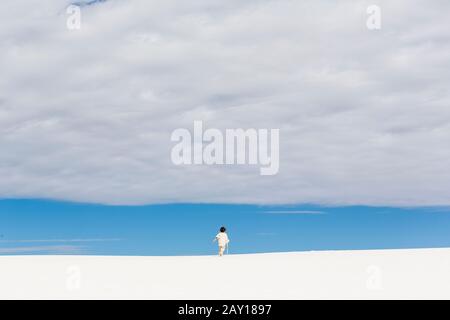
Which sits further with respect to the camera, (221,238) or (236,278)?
(221,238)

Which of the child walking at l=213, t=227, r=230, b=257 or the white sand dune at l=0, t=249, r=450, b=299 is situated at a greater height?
the child walking at l=213, t=227, r=230, b=257

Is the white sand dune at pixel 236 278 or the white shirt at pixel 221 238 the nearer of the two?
the white sand dune at pixel 236 278

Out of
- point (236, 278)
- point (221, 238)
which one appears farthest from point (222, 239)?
point (236, 278)

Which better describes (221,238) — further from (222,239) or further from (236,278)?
(236,278)

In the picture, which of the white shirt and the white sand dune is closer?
the white sand dune

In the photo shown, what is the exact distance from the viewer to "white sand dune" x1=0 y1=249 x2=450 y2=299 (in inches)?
670

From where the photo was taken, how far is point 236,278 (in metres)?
20.2

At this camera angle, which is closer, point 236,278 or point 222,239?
point 236,278

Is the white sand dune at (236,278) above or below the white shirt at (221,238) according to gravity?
below

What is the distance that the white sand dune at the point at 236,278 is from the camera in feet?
55.8

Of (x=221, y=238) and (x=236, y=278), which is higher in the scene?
(x=221, y=238)

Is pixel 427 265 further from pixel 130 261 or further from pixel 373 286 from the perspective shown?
pixel 130 261
